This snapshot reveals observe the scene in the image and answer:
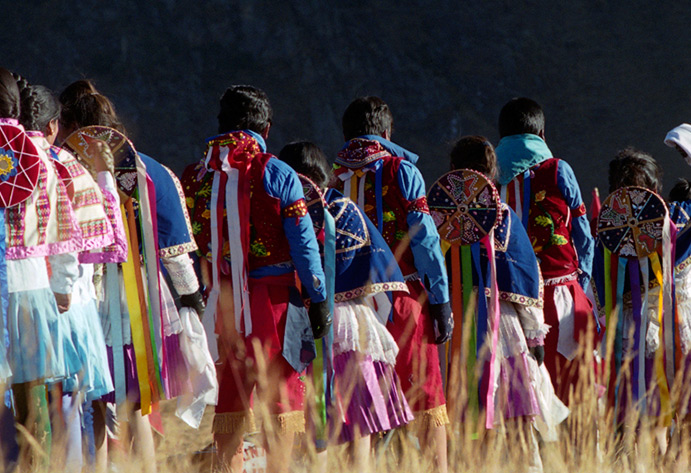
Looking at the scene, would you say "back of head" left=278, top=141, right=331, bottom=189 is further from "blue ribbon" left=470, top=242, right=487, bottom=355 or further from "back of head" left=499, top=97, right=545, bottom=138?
"back of head" left=499, top=97, right=545, bottom=138

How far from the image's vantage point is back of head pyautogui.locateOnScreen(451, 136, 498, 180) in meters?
3.93

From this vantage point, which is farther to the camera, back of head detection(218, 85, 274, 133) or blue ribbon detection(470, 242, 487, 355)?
blue ribbon detection(470, 242, 487, 355)

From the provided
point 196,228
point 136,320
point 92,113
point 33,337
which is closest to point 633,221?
point 196,228

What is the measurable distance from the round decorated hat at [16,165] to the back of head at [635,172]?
8.56ft

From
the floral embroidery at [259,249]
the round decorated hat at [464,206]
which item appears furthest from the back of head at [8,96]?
the round decorated hat at [464,206]

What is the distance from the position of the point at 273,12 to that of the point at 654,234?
809 centimetres

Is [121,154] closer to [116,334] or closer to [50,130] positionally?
[50,130]

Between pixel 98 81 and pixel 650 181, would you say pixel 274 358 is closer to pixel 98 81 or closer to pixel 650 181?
pixel 650 181

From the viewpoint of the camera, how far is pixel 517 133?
454 cm

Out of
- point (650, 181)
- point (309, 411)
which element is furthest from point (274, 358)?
point (650, 181)

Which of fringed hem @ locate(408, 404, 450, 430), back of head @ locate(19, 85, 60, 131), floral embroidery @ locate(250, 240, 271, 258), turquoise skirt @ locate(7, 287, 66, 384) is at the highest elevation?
back of head @ locate(19, 85, 60, 131)

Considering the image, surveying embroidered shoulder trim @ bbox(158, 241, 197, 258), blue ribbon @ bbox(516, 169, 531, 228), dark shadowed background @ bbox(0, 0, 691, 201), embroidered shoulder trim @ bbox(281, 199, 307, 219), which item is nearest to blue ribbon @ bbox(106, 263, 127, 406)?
embroidered shoulder trim @ bbox(158, 241, 197, 258)

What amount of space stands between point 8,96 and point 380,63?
8778 mm

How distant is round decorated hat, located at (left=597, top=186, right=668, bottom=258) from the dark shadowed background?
6498mm
